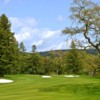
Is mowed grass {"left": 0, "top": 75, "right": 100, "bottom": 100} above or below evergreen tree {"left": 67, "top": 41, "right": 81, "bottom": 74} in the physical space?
below

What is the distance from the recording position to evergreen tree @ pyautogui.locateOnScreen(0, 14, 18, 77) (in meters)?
55.0

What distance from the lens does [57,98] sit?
20.1 metres

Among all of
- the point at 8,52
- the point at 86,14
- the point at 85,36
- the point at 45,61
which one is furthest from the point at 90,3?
the point at 45,61

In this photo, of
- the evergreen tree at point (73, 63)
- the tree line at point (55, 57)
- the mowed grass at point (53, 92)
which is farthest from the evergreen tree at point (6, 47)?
the evergreen tree at point (73, 63)

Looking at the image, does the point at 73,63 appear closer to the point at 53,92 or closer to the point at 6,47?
the point at 6,47

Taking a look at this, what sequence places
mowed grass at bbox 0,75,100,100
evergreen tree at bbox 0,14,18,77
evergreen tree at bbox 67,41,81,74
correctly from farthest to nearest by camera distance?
evergreen tree at bbox 67,41,81,74, evergreen tree at bbox 0,14,18,77, mowed grass at bbox 0,75,100,100

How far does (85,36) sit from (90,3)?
3.04 m

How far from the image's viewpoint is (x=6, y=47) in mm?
55062

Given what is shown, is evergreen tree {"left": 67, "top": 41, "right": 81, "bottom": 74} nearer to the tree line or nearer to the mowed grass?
the tree line

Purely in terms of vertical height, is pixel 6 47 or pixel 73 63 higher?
pixel 6 47

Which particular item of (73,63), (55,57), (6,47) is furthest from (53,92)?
(55,57)

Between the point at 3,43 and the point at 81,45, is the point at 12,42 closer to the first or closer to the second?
the point at 3,43

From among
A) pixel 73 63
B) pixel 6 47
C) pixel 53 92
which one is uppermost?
pixel 6 47

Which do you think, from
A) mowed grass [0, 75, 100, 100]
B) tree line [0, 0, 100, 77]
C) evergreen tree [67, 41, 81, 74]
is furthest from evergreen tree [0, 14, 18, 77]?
evergreen tree [67, 41, 81, 74]
